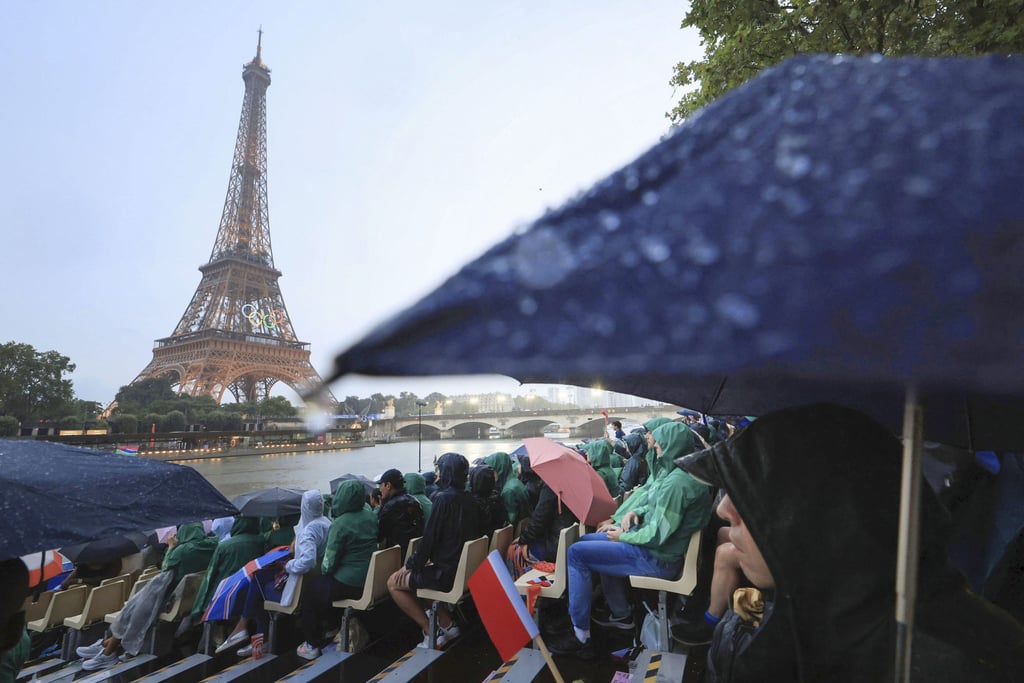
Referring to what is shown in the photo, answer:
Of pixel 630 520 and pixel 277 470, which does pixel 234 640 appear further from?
pixel 277 470

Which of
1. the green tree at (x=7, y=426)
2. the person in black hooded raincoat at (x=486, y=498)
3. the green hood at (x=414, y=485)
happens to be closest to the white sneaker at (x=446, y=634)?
the person in black hooded raincoat at (x=486, y=498)

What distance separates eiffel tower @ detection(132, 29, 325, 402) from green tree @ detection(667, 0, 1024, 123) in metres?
37.8

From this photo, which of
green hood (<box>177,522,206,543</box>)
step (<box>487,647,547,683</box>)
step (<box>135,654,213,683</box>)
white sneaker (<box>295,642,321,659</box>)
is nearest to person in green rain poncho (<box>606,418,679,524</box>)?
step (<box>487,647,547,683</box>)

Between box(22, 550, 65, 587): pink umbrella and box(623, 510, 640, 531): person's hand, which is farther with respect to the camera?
box(22, 550, 65, 587): pink umbrella

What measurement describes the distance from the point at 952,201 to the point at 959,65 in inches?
11.1

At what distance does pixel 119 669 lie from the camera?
158 inches

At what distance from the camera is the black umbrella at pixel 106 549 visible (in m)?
5.19

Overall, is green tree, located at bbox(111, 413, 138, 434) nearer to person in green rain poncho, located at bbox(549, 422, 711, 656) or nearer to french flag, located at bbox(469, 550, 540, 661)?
person in green rain poncho, located at bbox(549, 422, 711, 656)

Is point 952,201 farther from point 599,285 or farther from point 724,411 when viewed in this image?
point 724,411

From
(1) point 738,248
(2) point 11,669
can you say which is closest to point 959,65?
(1) point 738,248

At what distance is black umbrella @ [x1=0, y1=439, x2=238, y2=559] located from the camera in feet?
7.42

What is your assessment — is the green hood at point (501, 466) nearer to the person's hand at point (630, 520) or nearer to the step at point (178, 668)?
the person's hand at point (630, 520)

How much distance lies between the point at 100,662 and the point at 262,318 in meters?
44.4

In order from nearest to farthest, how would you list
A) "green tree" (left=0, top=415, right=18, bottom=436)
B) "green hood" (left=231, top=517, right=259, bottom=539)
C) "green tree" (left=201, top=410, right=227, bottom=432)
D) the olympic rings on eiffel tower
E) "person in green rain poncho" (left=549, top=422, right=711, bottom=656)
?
"person in green rain poncho" (left=549, top=422, right=711, bottom=656) → "green hood" (left=231, top=517, right=259, bottom=539) → "green tree" (left=0, top=415, right=18, bottom=436) → "green tree" (left=201, top=410, right=227, bottom=432) → the olympic rings on eiffel tower
